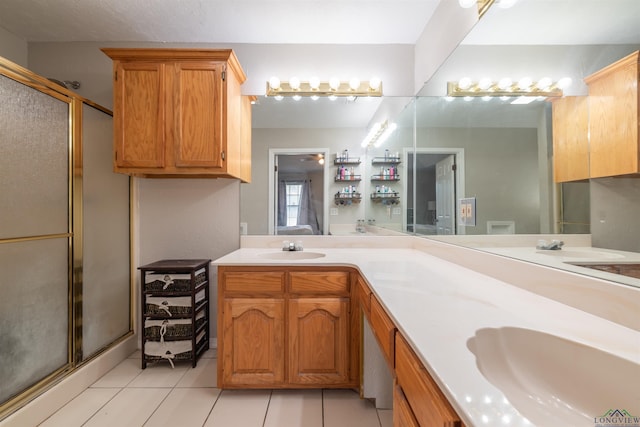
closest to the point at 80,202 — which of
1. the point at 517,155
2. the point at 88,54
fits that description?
the point at 88,54

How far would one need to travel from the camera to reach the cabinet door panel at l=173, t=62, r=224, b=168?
1805 mm

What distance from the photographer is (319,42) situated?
2170mm

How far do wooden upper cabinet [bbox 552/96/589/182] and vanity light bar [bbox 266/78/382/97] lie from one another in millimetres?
1429

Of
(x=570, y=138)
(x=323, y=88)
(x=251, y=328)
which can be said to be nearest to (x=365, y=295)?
(x=251, y=328)

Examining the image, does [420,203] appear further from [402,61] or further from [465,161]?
[402,61]

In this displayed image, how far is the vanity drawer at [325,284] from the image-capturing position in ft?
5.28

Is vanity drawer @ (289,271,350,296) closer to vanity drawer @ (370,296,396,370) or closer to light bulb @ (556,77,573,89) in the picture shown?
vanity drawer @ (370,296,396,370)

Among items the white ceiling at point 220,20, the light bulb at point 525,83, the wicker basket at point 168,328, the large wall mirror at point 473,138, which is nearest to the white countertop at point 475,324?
the large wall mirror at point 473,138

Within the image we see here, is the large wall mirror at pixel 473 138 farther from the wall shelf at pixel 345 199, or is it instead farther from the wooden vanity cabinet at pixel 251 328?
the wooden vanity cabinet at pixel 251 328

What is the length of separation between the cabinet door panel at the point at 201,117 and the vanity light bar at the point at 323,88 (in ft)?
1.57

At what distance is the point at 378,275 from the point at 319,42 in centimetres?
196

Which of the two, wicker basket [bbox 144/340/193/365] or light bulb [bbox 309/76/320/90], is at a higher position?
light bulb [bbox 309/76/320/90]

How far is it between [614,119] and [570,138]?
18 cm

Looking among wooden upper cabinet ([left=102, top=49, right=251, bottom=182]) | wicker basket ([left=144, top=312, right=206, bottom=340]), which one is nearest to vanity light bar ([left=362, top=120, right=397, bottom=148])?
wooden upper cabinet ([left=102, top=49, right=251, bottom=182])
